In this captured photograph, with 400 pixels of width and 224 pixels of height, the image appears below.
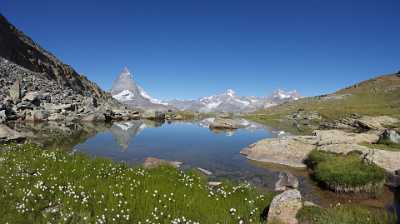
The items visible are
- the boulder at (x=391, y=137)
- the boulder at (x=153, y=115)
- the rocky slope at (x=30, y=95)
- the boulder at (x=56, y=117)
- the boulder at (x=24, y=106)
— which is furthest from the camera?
the boulder at (x=153, y=115)

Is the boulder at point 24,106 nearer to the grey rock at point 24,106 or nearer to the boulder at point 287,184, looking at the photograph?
the grey rock at point 24,106

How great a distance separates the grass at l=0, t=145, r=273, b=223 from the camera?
442 inches

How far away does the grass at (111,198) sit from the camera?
36.8 ft

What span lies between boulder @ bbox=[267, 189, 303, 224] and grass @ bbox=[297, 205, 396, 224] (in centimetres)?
23

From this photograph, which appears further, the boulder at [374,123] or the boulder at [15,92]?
the boulder at [374,123]

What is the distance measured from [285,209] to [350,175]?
39.6 ft

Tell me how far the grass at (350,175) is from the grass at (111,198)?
942 centimetres

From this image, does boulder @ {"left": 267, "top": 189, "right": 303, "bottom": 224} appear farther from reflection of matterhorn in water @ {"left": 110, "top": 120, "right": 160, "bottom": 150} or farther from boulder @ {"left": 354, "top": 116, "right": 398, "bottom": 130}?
boulder @ {"left": 354, "top": 116, "right": 398, "bottom": 130}

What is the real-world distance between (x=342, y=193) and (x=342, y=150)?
9.16 m

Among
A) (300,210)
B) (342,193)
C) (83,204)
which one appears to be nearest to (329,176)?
(342,193)

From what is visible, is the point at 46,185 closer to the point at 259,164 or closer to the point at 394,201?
the point at 394,201

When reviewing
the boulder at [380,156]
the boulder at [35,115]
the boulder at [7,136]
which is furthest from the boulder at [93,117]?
the boulder at [380,156]

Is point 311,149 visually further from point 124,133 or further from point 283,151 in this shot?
point 124,133

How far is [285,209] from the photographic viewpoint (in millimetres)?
12023
